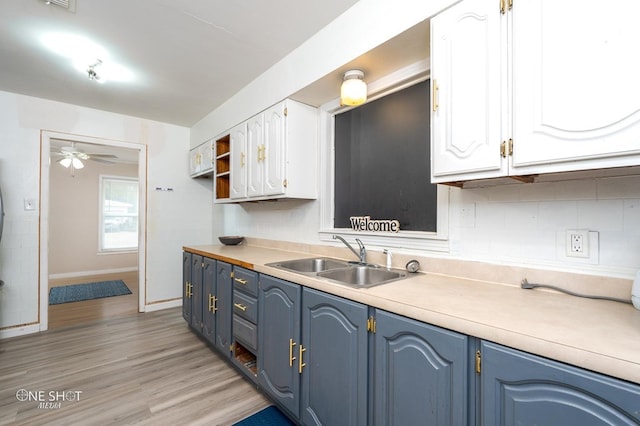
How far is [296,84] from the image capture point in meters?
2.18

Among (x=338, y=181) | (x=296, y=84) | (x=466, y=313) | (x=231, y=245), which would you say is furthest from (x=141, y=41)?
(x=466, y=313)

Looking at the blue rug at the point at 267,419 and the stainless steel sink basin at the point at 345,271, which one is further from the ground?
the stainless steel sink basin at the point at 345,271

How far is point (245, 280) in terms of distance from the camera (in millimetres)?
2057

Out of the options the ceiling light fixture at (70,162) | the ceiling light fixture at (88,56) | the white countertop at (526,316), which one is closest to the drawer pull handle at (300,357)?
the white countertop at (526,316)

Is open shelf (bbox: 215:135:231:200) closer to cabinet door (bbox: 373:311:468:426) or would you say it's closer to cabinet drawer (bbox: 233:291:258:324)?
cabinet drawer (bbox: 233:291:258:324)

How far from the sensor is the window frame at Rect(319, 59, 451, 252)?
5.45 ft

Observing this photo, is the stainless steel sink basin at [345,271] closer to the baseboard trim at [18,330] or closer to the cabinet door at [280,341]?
the cabinet door at [280,341]

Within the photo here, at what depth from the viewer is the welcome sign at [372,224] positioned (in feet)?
6.37

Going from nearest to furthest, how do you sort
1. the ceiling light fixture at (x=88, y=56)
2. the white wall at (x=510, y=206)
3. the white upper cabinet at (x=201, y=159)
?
the white wall at (x=510, y=206) < the ceiling light fixture at (x=88, y=56) < the white upper cabinet at (x=201, y=159)

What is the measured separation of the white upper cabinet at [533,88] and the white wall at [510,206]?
0.29m

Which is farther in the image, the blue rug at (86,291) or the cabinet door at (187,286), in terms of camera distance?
the blue rug at (86,291)

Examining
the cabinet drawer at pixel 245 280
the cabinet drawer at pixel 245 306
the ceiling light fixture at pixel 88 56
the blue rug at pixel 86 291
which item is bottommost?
the blue rug at pixel 86 291

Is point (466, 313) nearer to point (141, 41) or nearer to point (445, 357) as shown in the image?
point (445, 357)

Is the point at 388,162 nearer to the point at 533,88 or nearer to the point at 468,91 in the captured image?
the point at 468,91
